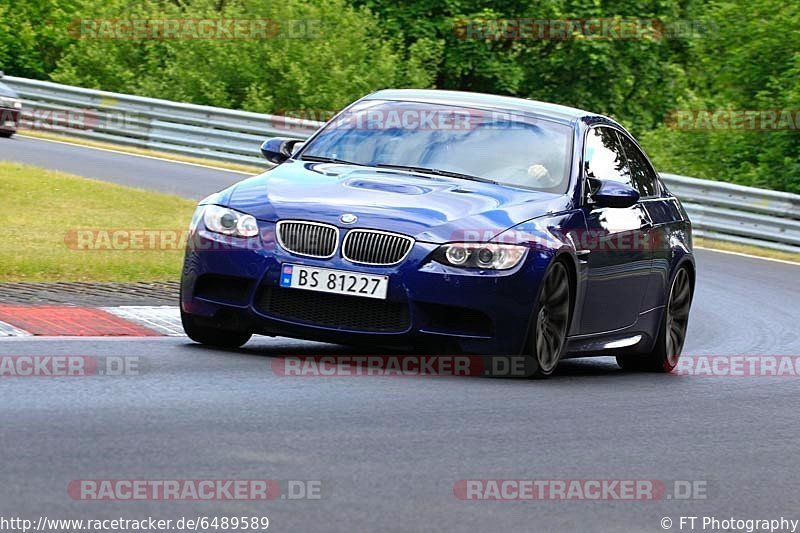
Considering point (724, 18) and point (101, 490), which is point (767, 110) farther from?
point (101, 490)

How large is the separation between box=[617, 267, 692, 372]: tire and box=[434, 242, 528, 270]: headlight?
2.60 m

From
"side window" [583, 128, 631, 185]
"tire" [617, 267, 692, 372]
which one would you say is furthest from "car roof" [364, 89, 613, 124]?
"tire" [617, 267, 692, 372]

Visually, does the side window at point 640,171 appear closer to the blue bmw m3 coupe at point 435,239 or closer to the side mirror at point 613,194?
the blue bmw m3 coupe at point 435,239

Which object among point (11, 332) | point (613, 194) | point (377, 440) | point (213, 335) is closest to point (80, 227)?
point (11, 332)

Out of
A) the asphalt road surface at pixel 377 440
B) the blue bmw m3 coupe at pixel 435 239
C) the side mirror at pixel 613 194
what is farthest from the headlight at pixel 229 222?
the side mirror at pixel 613 194

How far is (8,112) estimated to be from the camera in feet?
90.0

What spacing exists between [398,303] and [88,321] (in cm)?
240

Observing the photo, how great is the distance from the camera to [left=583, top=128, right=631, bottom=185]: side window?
33.6 feet

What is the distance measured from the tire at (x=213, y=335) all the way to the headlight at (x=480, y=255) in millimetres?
1263

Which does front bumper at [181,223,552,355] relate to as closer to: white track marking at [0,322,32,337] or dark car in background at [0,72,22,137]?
white track marking at [0,322,32,337]

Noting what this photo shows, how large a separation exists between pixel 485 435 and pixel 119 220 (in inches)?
406

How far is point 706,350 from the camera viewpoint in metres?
13.0

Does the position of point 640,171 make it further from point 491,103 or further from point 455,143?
point 455,143

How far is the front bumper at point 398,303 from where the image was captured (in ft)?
28.2
